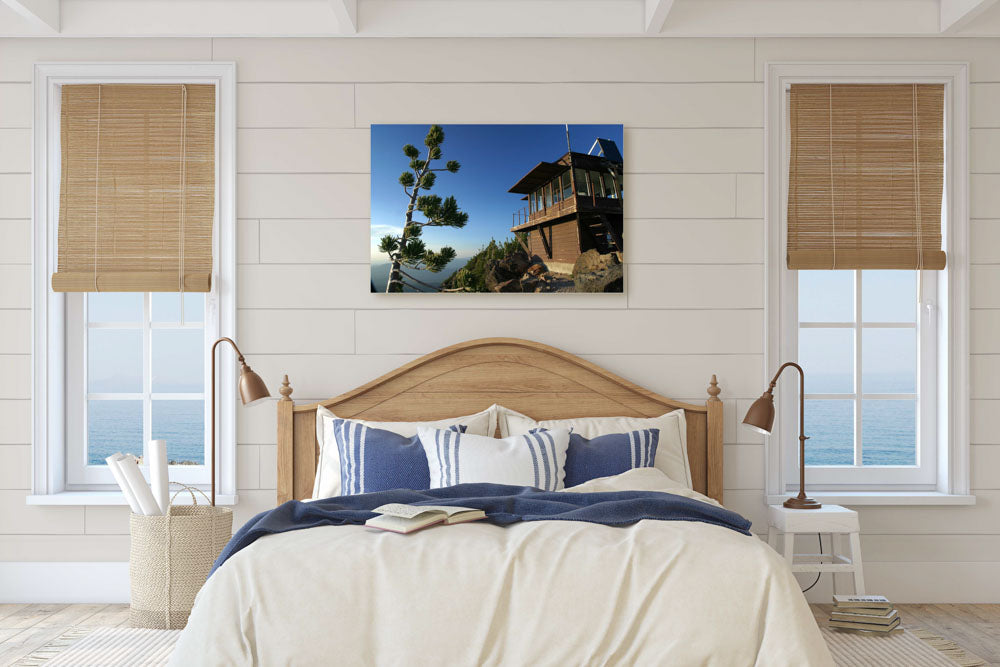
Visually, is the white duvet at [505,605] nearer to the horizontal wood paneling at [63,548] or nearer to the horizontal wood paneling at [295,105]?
the horizontal wood paneling at [63,548]

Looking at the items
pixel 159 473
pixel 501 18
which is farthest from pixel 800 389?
pixel 159 473

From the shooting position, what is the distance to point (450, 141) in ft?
12.0

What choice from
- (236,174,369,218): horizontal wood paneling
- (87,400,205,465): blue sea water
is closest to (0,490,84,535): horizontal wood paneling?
(87,400,205,465): blue sea water

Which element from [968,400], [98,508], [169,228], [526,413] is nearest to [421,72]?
[169,228]

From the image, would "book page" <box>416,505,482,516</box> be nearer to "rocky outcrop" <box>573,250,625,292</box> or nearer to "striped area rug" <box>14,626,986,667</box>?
"striped area rug" <box>14,626,986,667</box>

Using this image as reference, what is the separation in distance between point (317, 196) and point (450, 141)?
2.16ft

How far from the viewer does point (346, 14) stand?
11.2 feet

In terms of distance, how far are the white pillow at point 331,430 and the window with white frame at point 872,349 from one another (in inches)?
51.7

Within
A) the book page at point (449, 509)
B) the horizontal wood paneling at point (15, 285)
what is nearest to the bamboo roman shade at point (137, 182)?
the horizontal wood paneling at point (15, 285)

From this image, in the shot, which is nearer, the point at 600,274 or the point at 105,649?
the point at 105,649

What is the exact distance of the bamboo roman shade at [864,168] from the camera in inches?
143

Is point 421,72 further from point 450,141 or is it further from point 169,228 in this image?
point 169,228

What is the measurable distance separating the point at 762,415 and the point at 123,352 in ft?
9.59

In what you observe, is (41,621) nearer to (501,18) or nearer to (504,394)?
(504,394)
